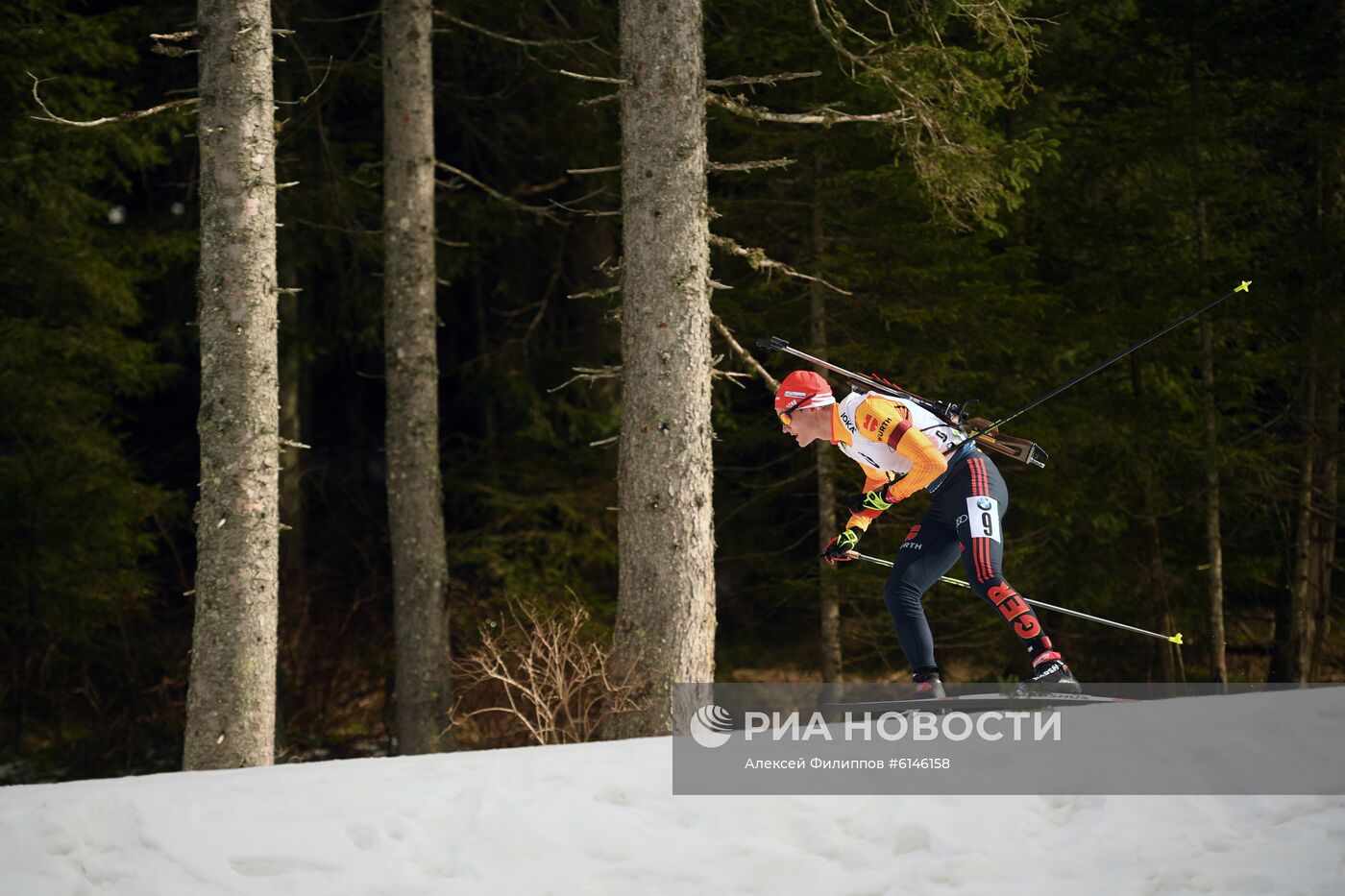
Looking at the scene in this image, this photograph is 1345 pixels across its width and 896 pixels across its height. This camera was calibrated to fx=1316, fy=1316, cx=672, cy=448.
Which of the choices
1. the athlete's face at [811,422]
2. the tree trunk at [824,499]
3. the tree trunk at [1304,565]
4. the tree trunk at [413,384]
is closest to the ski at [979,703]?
the athlete's face at [811,422]

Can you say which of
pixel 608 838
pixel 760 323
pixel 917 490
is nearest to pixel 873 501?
pixel 917 490

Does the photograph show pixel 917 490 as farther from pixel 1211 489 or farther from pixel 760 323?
pixel 1211 489

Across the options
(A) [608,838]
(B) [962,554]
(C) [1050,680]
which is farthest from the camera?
(B) [962,554]

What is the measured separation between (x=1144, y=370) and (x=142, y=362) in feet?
35.6

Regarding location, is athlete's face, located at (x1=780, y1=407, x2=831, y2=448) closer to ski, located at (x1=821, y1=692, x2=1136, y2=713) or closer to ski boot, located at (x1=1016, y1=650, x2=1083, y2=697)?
ski, located at (x1=821, y1=692, x2=1136, y2=713)

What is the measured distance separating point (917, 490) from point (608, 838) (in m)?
2.62

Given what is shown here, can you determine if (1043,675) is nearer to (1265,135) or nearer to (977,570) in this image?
(977,570)

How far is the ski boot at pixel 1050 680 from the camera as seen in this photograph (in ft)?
22.0

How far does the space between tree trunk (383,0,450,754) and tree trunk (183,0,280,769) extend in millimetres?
4290

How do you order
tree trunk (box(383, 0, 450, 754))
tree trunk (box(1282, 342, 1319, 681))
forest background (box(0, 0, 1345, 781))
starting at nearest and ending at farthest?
tree trunk (box(383, 0, 450, 754)) → forest background (box(0, 0, 1345, 781)) → tree trunk (box(1282, 342, 1319, 681))

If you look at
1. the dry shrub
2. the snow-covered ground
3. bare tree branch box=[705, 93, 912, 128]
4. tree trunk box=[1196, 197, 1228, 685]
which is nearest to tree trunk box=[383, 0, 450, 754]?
the dry shrub

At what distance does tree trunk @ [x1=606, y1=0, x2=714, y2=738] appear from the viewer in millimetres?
8602

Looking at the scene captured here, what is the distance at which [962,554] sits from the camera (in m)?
7.13

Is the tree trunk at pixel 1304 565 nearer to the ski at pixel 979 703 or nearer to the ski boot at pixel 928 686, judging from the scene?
the ski at pixel 979 703
